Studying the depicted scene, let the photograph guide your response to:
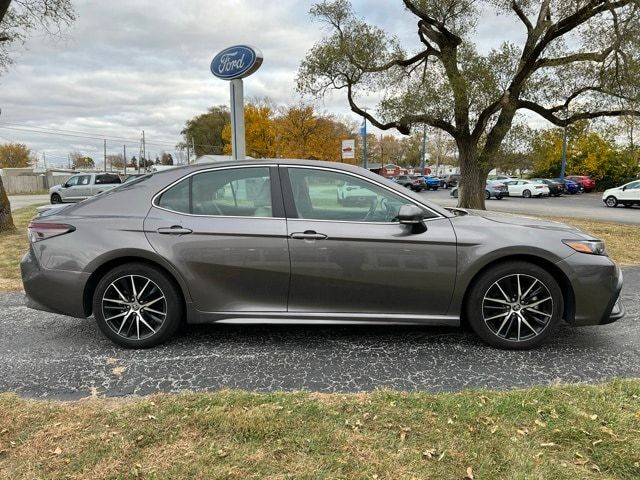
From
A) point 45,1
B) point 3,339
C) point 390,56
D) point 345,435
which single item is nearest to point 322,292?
point 345,435

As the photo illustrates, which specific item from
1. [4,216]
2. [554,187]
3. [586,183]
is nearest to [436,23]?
[4,216]

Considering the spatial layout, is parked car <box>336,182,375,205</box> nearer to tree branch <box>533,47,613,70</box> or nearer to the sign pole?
the sign pole

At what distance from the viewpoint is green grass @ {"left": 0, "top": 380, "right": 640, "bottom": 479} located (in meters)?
2.15

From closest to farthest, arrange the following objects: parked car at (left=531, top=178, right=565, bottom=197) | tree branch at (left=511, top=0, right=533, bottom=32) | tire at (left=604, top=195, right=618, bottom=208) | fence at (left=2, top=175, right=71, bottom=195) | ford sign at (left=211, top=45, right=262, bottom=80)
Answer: ford sign at (left=211, top=45, right=262, bottom=80) < tree branch at (left=511, top=0, right=533, bottom=32) < tire at (left=604, top=195, right=618, bottom=208) < parked car at (left=531, top=178, right=565, bottom=197) < fence at (left=2, top=175, right=71, bottom=195)

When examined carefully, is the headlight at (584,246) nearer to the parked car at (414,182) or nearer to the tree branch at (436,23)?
the tree branch at (436,23)

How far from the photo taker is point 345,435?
241 cm

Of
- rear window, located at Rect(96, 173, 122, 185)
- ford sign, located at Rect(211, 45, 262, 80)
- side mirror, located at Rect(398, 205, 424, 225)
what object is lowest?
side mirror, located at Rect(398, 205, 424, 225)

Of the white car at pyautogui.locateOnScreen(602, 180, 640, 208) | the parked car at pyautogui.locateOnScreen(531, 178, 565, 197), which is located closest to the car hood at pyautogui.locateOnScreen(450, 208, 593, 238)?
A: the white car at pyautogui.locateOnScreen(602, 180, 640, 208)

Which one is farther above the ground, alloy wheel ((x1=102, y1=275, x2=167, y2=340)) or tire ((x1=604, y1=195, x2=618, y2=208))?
tire ((x1=604, y1=195, x2=618, y2=208))

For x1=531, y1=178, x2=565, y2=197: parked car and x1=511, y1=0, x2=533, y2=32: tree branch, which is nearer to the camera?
x1=511, y1=0, x2=533, y2=32: tree branch

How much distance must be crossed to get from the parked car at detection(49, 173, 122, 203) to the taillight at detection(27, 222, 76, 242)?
22.6m

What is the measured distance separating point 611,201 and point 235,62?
24.8 metres

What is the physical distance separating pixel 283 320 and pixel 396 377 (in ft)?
3.28

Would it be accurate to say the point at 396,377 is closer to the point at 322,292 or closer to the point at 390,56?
the point at 322,292
